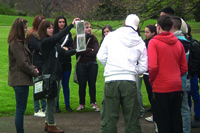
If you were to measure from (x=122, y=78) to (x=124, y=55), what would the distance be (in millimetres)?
320

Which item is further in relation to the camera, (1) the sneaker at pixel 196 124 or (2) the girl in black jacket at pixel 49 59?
(1) the sneaker at pixel 196 124

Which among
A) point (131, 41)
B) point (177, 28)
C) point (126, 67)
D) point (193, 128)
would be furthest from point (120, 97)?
point (193, 128)

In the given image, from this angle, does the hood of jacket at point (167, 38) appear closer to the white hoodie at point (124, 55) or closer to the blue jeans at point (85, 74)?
the white hoodie at point (124, 55)

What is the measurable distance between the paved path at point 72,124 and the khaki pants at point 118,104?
5.50 feet

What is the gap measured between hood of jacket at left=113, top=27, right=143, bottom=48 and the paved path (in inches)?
87.4

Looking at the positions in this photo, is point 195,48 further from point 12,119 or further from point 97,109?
point 12,119

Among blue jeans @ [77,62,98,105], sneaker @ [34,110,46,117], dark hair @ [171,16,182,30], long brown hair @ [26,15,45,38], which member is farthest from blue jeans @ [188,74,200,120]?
long brown hair @ [26,15,45,38]

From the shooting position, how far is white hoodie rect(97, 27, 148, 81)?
17.5 feet

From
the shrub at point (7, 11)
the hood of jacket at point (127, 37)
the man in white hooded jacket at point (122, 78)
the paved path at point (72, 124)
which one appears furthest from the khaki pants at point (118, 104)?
the shrub at point (7, 11)

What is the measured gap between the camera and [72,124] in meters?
7.54

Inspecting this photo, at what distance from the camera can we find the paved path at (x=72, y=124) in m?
7.09

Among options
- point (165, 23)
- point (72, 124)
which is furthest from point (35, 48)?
point (165, 23)

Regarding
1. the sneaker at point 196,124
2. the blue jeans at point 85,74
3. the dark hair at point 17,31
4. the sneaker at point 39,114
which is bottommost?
the sneaker at point 196,124

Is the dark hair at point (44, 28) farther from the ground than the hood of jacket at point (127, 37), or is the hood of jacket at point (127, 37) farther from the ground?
the dark hair at point (44, 28)
